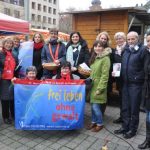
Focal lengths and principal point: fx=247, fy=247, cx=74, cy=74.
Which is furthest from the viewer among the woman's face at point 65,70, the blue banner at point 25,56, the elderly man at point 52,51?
the blue banner at point 25,56

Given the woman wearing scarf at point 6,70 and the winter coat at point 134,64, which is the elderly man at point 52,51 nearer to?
the woman wearing scarf at point 6,70

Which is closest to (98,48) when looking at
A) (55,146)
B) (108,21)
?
(55,146)

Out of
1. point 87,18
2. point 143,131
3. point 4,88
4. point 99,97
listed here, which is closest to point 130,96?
point 99,97

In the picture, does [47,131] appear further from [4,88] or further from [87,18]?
[87,18]

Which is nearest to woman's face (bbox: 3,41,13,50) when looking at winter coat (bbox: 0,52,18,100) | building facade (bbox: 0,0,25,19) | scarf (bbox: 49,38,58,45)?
winter coat (bbox: 0,52,18,100)

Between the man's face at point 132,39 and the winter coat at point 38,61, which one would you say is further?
the winter coat at point 38,61

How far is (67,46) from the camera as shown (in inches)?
213

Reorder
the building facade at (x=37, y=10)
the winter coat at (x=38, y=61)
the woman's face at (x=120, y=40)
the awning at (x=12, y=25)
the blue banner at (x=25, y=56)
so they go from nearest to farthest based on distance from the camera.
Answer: the woman's face at (x=120, y=40) → the blue banner at (x=25, y=56) → the winter coat at (x=38, y=61) → the awning at (x=12, y=25) → the building facade at (x=37, y=10)

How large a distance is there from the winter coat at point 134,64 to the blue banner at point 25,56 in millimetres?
2201

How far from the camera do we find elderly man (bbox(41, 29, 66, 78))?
5.25 meters

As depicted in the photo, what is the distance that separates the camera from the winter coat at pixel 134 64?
4355mm

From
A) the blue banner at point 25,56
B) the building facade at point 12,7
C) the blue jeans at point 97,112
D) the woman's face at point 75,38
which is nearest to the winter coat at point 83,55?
the woman's face at point 75,38

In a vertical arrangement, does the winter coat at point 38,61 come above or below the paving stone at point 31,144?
above

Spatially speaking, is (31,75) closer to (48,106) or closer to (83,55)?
(48,106)
